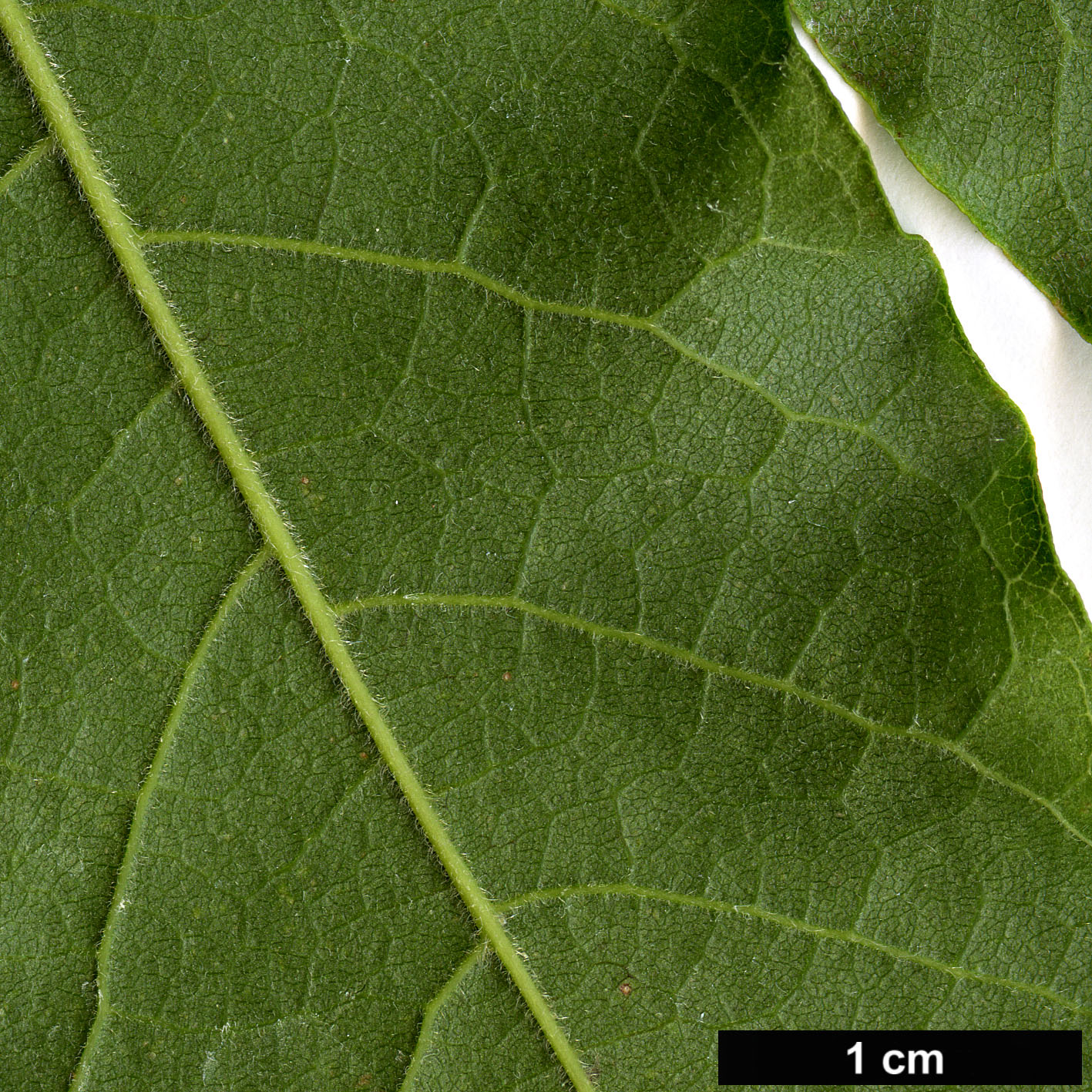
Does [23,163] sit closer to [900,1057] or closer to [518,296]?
[518,296]

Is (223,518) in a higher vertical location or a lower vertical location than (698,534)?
higher

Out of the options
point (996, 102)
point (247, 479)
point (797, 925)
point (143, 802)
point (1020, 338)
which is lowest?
point (797, 925)

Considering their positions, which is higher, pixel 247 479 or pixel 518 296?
pixel 518 296

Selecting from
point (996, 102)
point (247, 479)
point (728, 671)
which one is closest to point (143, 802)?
point (247, 479)

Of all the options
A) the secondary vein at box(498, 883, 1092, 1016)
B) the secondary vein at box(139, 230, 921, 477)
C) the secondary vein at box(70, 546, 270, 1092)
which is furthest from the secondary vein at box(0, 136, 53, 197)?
the secondary vein at box(498, 883, 1092, 1016)

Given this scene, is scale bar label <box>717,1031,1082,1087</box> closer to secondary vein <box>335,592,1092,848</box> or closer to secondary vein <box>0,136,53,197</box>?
secondary vein <box>335,592,1092,848</box>

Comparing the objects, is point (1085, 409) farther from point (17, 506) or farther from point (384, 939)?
point (17, 506)

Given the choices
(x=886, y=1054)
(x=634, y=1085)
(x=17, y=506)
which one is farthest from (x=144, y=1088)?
(x=886, y=1054)
